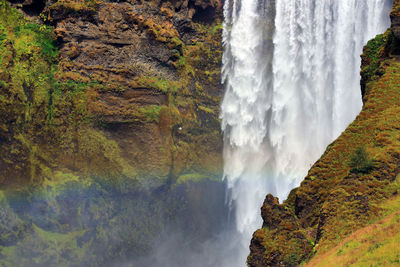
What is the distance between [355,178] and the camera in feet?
45.2

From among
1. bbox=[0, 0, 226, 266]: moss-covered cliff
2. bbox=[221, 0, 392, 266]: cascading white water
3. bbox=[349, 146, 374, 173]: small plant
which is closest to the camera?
bbox=[349, 146, 374, 173]: small plant

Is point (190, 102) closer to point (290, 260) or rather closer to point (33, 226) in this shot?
point (33, 226)

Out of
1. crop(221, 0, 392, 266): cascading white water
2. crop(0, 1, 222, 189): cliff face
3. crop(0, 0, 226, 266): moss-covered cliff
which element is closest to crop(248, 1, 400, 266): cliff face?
crop(221, 0, 392, 266): cascading white water

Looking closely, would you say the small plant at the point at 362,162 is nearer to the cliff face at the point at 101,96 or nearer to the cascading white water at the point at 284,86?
the cascading white water at the point at 284,86

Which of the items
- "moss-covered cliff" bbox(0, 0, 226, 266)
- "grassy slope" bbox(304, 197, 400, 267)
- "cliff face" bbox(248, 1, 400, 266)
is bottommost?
"grassy slope" bbox(304, 197, 400, 267)

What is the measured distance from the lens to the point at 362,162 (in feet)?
44.5

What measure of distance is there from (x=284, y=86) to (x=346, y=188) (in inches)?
954

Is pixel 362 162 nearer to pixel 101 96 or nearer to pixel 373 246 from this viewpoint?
pixel 373 246

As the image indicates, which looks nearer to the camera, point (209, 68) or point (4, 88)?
point (4, 88)

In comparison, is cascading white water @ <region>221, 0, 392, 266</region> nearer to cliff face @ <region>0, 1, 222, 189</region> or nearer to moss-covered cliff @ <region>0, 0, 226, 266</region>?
moss-covered cliff @ <region>0, 0, 226, 266</region>

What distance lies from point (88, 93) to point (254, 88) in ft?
53.3

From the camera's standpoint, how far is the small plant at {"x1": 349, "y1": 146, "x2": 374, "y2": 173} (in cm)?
1348

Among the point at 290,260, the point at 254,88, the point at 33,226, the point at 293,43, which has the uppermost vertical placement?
the point at 293,43

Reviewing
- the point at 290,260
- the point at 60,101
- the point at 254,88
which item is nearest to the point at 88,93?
the point at 60,101
